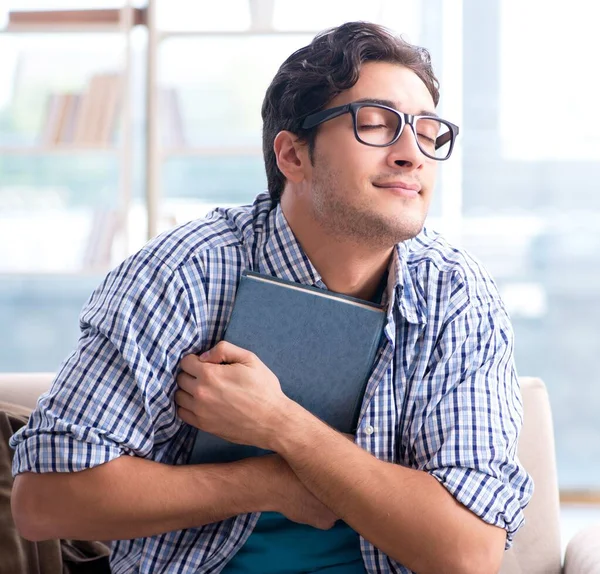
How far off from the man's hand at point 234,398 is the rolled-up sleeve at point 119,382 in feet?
0.17

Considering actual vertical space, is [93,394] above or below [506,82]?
below

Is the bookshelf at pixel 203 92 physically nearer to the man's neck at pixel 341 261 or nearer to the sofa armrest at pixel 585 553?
the man's neck at pixel 341 261

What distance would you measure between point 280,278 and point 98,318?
11.6 inches

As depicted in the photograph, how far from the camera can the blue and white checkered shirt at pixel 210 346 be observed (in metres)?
1.25

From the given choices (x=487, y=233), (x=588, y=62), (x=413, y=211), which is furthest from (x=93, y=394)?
(x=588, y=62)

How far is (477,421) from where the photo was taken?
129cm

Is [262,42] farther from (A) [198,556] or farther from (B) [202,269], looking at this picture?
(A) [198,556]

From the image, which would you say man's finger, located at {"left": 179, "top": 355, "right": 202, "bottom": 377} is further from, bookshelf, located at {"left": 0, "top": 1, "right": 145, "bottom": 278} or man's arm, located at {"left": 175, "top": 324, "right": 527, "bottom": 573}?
bookshelf, located at {"left": 0, "top": 1, "right": 145, "bottom": 278}

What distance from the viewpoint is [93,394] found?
1.26 metres

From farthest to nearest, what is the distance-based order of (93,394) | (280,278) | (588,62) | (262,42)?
(588,62)
(262,42)
(280,278)
(93,394)

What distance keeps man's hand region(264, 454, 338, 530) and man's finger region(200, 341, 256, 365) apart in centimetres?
16

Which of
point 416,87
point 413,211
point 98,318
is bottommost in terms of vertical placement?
point 98,318

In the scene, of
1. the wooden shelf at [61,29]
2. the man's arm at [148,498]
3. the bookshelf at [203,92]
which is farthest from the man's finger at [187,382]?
the wooden shelf at [61,29]

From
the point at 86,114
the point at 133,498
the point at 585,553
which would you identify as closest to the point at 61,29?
the point at 86,114
